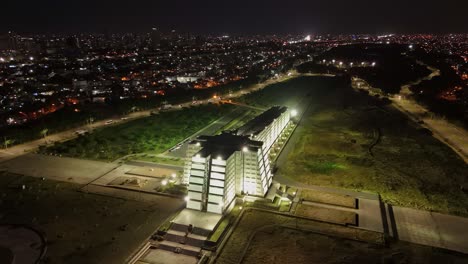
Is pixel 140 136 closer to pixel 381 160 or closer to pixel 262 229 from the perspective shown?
pixel 262 229

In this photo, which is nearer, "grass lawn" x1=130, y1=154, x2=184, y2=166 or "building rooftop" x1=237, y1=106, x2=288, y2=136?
"building rooftop" x1=237, y1=106, x2=288, y2=136

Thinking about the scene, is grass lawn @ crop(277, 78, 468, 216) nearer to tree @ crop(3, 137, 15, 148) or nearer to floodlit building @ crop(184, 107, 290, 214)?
floodlit building @ crop(184, 107, 290, 214)

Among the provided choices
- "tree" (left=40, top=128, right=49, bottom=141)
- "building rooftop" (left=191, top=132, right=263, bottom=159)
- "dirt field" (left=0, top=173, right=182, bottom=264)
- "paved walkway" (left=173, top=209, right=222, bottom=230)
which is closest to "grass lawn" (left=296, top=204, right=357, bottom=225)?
"building rooftop" (left=191, top=132, right=263, bottom=159)

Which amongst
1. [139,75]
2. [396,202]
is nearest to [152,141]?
[396,202]

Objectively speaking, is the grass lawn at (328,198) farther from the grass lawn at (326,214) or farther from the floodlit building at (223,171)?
the floodlit building at (223,171)

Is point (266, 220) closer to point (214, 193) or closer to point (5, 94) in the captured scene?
point (214, 193)

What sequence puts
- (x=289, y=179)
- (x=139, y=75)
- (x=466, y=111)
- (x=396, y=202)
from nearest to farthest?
(x=396, y=202) < (x=289, y=179) < (x=466, y=111) < (x=139, y=75)

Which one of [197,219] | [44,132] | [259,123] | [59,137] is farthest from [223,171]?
[44,132]
